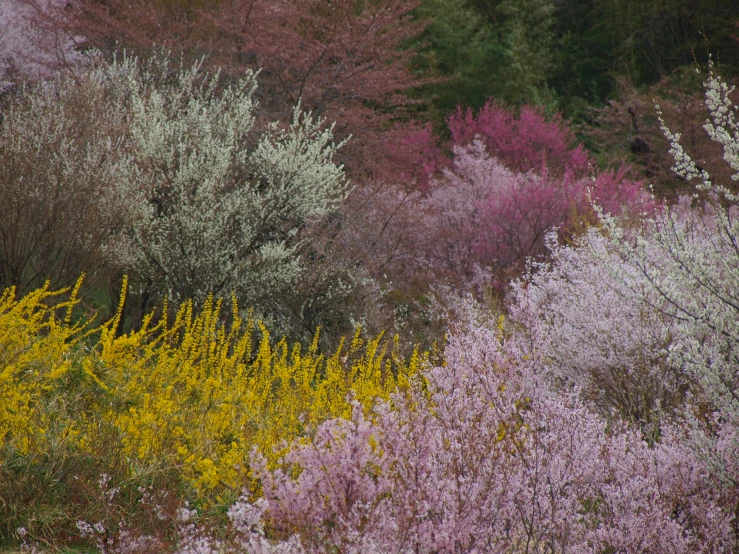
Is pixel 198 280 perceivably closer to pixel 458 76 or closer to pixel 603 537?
pixel 603 537

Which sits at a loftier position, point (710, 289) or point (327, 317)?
point (710, 289)

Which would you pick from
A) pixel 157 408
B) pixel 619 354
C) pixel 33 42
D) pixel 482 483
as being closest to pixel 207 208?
pixel 157 408

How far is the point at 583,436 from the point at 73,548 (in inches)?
112

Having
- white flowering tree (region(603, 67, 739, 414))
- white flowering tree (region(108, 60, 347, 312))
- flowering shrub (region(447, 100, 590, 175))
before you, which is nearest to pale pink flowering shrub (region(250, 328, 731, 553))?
white flowering tree (region(603, 67, 739, 414))

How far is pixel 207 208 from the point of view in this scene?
9680 mm

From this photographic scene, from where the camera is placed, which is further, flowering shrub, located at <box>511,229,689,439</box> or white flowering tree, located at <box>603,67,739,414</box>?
flowering shrub, located at <box>511,229,689,439</box>

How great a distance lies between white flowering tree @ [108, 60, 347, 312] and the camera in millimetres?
9648

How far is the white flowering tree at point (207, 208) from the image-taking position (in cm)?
965

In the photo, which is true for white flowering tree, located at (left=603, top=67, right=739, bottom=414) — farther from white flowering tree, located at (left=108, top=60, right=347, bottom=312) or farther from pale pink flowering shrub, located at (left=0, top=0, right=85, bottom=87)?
pale pink flowering shrub, located at (left=0, top=0, right=85, bottom=87)

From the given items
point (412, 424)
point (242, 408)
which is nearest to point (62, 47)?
point (242, 408)

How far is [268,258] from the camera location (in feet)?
32.9

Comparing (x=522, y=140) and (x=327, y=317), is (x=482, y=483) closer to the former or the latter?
(x=327, y=317)

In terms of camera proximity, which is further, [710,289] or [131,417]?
[131,417]

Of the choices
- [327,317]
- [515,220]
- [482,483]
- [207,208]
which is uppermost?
[515,220]
